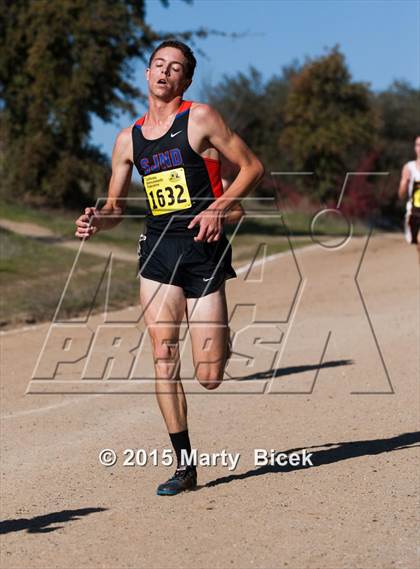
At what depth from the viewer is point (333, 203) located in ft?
169

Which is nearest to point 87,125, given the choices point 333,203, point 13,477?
point 333,203

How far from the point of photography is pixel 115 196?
6.98 metres

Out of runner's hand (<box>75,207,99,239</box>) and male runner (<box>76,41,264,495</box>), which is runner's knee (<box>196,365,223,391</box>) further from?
runner's hand (<box>75,207,99,239</box>)

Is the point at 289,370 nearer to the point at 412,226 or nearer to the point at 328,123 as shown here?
the point at 412,226

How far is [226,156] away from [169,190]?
389 mm

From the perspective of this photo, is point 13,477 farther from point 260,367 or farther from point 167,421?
point 260,367

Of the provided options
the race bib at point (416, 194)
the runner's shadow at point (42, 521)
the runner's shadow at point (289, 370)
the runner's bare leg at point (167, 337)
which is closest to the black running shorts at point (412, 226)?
the race bib at point (416, 194)

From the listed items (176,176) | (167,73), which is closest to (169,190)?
(176,176)

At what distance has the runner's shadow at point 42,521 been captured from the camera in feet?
19.7

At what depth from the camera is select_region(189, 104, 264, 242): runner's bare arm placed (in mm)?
6375

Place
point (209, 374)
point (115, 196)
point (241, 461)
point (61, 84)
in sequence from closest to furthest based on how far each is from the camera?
point (209, 374)
point (115, 196)
point (241, 461)
point (61, 84)

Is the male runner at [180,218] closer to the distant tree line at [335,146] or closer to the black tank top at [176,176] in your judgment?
the black tank top at [176,176]

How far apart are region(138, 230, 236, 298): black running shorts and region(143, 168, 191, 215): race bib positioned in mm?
189

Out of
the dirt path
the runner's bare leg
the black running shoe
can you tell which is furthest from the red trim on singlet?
the dirt path
